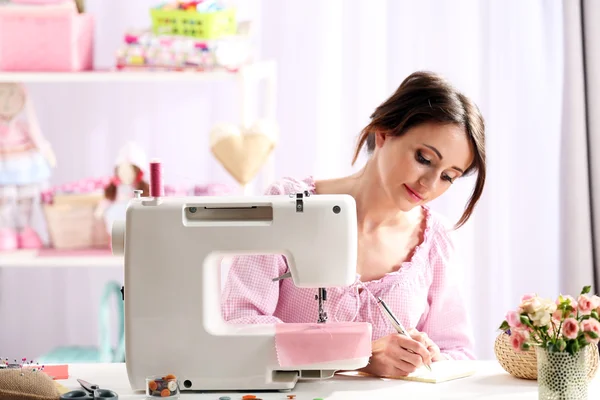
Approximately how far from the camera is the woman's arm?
2.33 metres

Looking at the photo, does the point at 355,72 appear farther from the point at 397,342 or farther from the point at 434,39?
the point at 397,342

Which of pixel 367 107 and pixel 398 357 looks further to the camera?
pixel 367 107

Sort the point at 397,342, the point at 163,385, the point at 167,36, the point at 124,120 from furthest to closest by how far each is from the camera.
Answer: the point at 124,120
the point at 167,36
the point at 397,342
the point at 163,385

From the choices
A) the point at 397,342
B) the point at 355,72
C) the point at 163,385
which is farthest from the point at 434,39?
the point at 163,385

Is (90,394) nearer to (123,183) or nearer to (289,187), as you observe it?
(289,187)

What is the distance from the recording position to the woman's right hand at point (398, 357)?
6.01ft

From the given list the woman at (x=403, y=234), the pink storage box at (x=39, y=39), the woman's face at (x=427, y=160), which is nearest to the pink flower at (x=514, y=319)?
the woman at (x=403, y=234)

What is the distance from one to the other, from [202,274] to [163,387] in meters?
0.22

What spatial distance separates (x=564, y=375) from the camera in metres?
1.62

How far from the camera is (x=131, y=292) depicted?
5.66ft

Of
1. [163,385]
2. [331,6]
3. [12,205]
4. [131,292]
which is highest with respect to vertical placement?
[331,6]

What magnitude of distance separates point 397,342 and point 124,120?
198cm

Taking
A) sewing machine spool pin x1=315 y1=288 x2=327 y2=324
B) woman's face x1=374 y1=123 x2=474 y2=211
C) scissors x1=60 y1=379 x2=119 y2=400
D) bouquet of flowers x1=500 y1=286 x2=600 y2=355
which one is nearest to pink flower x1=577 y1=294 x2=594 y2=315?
bouquet of flowers x1=500 y1=286 x2=600 y2=355

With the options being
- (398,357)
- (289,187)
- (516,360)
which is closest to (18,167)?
(289,187)
